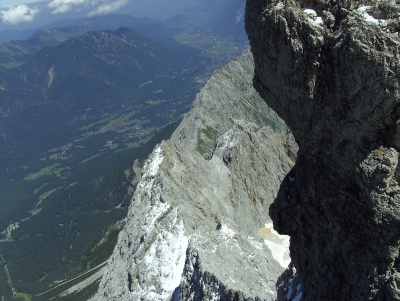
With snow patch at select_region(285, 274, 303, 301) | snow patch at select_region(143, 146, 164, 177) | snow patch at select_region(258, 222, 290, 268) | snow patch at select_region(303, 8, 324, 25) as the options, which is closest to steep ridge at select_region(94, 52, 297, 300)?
snow patch at select_region(143, 146, 164, 177)

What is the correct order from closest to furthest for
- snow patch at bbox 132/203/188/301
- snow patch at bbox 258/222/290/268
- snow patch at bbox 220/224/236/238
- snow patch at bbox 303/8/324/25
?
snow patch at bbox 303/8/324/25 < snow patch at bbox 132/203/188/301 < snow patch at bbox 220/224/236/238 < snow patch at bbox 258/222/290/268

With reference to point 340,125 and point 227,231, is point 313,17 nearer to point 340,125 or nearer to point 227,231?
point 340,125

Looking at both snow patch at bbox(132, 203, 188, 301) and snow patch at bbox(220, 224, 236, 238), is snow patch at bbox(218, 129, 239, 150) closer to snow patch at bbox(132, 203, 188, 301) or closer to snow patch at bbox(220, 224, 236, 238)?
snow patch at bbox(132, 203, 188, 301)

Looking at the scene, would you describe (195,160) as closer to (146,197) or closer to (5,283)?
(146,197)

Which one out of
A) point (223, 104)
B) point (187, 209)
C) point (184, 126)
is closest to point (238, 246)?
point (187, 209)

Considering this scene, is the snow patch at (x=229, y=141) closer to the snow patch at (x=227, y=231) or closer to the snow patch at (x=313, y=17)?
the snow patch at (x=227, y=231)
